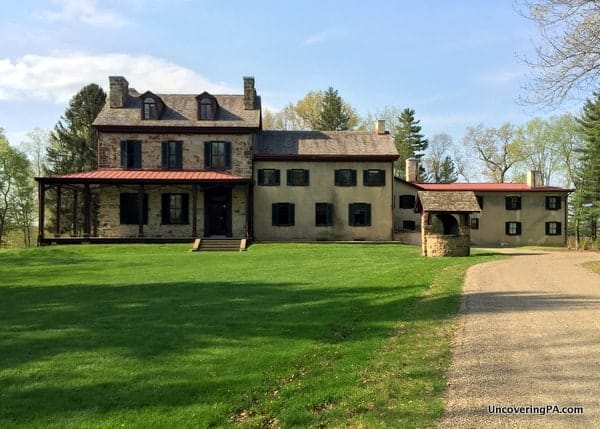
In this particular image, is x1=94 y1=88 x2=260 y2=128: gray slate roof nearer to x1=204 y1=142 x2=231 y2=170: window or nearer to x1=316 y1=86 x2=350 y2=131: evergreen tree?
x1=204 y1=142 x2=231 y2=170: window

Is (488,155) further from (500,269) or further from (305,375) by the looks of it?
(305,375)

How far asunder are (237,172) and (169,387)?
1060 inches

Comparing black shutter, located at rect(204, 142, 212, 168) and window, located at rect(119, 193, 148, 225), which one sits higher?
black shutter, located at rect(204, 142, 212, 168)

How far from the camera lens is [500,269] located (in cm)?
1764

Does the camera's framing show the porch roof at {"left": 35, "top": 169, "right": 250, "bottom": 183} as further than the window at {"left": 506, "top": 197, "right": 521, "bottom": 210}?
No

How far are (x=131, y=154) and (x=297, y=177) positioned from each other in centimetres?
1028

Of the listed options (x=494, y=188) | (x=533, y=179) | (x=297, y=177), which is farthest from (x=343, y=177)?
(x=533, y=179)

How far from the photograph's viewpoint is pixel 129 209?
31.2 metres

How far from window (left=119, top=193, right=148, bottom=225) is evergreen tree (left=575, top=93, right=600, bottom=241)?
3312cm

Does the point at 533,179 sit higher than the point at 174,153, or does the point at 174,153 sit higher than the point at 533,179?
the point at 174,153

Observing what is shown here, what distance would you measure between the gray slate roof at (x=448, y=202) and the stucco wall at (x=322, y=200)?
27.8 feet

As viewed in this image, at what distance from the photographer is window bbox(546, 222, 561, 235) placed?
40.0 metres

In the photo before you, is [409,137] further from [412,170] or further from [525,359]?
[525,359]

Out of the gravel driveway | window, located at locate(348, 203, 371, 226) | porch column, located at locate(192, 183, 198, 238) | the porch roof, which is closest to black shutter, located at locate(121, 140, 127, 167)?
the porch roof
